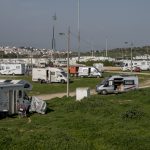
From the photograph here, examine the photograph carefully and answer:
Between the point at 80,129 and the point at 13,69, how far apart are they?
7203 cm

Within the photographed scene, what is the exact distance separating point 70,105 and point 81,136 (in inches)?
489

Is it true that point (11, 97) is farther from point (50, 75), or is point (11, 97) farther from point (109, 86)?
point (50, 75)

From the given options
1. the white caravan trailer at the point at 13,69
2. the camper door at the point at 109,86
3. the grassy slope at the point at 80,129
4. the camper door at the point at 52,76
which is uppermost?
the white caravan trailer at the point at 13,69

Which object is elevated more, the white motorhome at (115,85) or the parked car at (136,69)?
the parked car at (136,69)

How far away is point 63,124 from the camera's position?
27.2m

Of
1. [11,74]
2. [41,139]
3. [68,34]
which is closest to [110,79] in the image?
[68,34]

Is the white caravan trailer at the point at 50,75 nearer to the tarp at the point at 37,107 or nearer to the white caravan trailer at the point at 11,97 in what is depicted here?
the white caravan trailer at the point at 11,97

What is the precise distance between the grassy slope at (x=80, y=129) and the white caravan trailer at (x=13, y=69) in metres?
57.2

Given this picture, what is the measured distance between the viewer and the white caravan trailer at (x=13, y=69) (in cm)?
9556

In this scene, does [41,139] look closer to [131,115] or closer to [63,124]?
[63,124]

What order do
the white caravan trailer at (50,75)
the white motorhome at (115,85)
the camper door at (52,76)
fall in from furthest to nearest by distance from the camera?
the camper door at (52,76)
the white caravan trailer at (50,75)
the white motorhome at (115,85)

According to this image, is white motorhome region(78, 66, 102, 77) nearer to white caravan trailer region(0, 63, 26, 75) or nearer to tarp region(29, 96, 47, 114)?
white caravan trailer region(0, 63, 26, 75)

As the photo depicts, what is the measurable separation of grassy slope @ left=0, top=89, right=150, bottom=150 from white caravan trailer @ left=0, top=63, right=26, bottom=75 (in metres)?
57.2

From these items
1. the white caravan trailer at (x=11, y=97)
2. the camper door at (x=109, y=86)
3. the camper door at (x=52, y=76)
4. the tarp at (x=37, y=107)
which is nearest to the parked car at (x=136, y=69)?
the camper door at (x=52, y=76)
